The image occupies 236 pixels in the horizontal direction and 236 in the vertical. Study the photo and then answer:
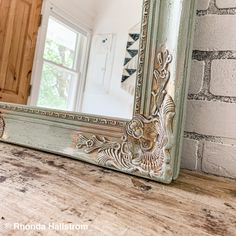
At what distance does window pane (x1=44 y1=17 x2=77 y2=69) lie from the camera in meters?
0.77

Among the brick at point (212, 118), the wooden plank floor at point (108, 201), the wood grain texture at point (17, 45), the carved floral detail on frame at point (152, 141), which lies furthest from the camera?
the wood grain texture at point (17, 45)

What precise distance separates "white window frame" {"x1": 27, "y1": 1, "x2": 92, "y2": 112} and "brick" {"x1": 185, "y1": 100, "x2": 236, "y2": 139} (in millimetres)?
322

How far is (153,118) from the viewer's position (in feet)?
1.81

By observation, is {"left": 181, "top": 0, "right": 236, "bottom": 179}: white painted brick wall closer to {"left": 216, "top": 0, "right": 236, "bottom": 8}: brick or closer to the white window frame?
{"left": 216, "top": 0, "right": 236, "bottom": 8}: brick

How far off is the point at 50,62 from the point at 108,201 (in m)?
0.57

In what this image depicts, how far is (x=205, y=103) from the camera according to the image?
64 cm

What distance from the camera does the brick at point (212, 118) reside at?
62cm

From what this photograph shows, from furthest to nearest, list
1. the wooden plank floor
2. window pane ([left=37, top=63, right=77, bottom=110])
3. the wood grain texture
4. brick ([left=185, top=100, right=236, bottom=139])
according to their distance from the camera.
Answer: the wood grain texture → window pane ([left=37, top=63, right=77, bottom=110]) → brick ([left=185, top=100, right=236, bottom=139]) → the wooden plank floor

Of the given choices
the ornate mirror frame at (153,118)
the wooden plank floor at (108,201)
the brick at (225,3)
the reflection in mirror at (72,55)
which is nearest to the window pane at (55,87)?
the reflection in mirror at (72,55)

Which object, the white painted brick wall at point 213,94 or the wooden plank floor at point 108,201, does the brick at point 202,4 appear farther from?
the wooden plank floor at point 108,201

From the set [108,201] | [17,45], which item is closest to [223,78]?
[108,201]

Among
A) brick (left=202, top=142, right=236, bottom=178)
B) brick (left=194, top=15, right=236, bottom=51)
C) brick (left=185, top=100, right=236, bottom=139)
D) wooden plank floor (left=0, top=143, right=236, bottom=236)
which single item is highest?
brick (left=194, top=15, right=236, bottom=51)

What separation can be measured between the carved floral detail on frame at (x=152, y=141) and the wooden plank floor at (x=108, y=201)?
0.10 ft

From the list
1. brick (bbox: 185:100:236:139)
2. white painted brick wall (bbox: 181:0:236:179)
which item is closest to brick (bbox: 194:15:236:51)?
white painted brick wall (bbox: 181:0:236:179)
